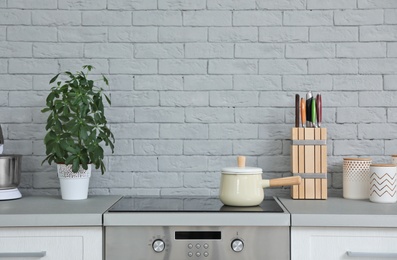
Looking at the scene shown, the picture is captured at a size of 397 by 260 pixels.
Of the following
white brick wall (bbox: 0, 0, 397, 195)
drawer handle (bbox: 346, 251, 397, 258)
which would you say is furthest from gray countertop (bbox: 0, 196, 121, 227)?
drawer handle (bbox: 346, 251, 397, 258)

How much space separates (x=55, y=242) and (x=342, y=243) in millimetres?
1091

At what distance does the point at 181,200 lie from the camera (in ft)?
7.60

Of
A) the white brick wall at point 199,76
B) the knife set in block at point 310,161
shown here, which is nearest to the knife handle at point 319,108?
the knife set in block at point 310,161

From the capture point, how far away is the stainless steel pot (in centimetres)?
223

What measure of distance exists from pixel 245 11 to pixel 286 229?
3.76 feet

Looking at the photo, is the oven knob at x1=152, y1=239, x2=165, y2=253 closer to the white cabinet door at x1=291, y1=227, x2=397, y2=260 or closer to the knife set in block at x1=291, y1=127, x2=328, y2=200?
the white cabinet door at x1=291, y1=227, x2=397, y2=260

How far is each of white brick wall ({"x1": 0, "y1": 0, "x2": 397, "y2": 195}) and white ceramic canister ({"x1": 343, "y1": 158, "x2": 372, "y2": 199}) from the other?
6.7 inches

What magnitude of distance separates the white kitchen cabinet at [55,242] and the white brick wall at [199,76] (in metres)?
0.60

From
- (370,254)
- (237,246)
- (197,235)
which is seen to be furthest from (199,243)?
(370,254)

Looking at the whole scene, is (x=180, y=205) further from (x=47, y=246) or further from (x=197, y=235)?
(x=47, y=246)

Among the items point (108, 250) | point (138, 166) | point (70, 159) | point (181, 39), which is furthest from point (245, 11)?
point (108, 250)

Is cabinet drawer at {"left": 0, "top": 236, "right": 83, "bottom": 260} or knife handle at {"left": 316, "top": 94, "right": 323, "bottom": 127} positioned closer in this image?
cabinet drawer at {"left": 0, "top": 236, "right": 83, "bottom": 260}

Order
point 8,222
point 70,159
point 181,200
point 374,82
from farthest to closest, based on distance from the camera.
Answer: point 374,82, point 181,200, point 70,159, point 8,222

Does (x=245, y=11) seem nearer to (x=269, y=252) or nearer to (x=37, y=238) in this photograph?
(x=269, y=252)
